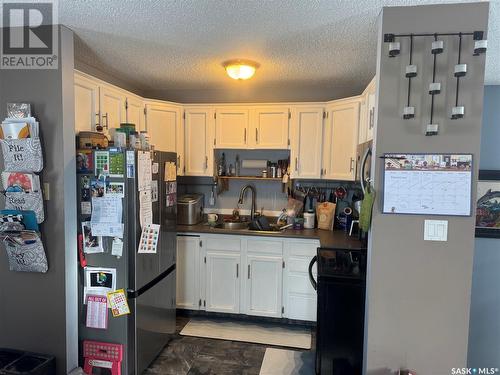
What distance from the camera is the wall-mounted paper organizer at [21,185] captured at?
202cm

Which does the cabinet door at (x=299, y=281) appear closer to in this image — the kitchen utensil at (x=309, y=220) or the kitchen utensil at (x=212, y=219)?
the kitchen utensil at (x=309, y=220)

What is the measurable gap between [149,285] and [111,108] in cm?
152

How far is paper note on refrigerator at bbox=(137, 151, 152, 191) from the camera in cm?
224

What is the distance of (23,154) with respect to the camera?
6.63 feet

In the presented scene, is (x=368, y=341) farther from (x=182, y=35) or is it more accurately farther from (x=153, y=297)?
(x=182, y=35)

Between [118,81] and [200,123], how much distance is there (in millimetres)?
946

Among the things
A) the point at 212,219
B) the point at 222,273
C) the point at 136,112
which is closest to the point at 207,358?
Result: the point at 222,273

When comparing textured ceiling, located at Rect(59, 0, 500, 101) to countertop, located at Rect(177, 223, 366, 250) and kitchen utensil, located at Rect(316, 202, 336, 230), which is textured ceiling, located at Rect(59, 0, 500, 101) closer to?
kitchen utensil, located at Rect(316, 202, 336, 230)

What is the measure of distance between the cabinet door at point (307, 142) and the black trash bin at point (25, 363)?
101 inches

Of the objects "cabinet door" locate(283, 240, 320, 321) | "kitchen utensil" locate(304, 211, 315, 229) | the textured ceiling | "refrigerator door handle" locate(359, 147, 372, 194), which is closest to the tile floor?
"cabinet door" locate(283, 240, 320, 321)

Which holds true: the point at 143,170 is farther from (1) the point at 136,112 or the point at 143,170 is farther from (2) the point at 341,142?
(2) the point at 341,142

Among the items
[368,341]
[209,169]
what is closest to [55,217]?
[209,169]

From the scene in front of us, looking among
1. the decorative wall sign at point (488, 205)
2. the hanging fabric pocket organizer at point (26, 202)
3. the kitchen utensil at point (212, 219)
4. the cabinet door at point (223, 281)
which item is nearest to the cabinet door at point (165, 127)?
the kitchen utensil at point (212, 219)

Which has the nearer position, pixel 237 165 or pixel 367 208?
pixel 367 208
